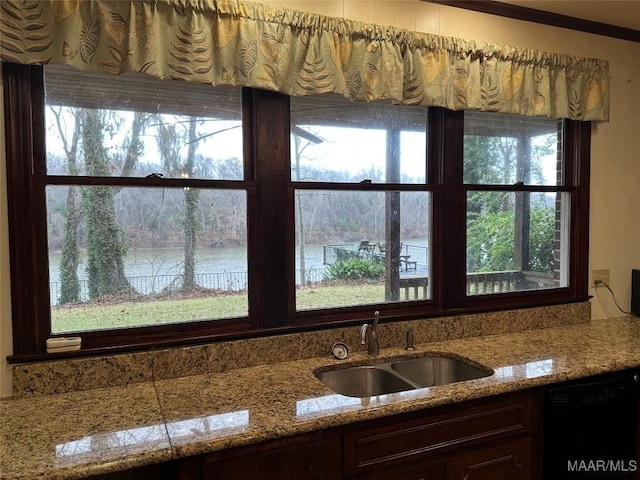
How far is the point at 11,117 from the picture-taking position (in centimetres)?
159

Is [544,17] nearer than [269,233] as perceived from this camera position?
No

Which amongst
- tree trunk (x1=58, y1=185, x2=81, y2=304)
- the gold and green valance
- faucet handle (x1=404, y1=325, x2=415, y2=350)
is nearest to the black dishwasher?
faucet handle (x1=404, y1=325, x2=415, y2=350)

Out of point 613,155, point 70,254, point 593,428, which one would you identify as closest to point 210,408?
point 70,254

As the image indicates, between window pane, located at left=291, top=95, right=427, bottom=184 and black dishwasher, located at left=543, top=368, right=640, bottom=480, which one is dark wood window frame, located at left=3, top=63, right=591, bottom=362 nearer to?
window pane, located at left=291, top=95, right=427, bottom=184

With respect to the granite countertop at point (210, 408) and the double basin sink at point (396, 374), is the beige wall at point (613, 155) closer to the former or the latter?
the granite countertop at point (210, 408)

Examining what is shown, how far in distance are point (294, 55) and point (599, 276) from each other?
2.23 m

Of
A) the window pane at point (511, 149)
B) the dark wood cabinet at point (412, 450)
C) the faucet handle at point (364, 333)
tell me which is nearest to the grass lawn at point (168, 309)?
the faucet handle at point (364, 333)

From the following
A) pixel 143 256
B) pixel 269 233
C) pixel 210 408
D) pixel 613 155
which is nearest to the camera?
pixel 210 408

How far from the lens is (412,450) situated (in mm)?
1589

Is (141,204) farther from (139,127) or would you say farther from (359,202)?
(359,202)

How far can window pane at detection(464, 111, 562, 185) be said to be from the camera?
240cm

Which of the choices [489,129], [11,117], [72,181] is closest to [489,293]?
[489,129]

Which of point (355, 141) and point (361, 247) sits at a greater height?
point (355, 141)

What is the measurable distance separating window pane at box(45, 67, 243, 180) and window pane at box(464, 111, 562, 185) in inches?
49.9
